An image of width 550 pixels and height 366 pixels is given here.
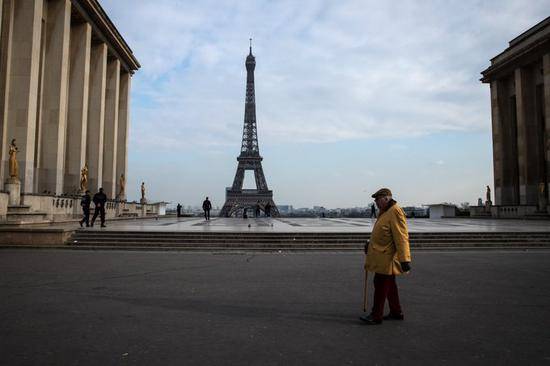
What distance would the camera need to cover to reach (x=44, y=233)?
1650 cm

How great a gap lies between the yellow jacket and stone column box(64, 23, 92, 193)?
111 ft

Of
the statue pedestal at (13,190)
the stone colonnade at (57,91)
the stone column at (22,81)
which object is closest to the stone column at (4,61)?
the stone colonnade at (57,91)

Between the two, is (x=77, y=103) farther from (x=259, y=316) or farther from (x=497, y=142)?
(x=497, y=142)

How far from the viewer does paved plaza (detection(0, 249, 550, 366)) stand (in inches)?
186

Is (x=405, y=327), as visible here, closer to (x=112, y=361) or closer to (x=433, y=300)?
(x=433, y=300)

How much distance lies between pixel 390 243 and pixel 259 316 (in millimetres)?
2070

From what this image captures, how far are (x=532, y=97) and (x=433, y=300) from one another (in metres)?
46.3

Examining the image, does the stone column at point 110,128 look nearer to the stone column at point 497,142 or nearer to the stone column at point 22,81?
the stone column at point 22,81

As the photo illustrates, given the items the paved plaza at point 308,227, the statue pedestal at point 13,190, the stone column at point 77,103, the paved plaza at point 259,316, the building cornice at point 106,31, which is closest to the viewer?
the paved plaza at point 259,316

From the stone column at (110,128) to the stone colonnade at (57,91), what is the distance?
0.09m

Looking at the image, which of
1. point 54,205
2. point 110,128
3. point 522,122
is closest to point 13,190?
point 54,205

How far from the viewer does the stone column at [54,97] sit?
31656mm

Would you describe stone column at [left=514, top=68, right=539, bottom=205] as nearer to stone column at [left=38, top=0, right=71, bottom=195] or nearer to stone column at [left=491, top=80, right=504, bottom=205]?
stone column at [left=491, top=80, right=504, bottom=205]

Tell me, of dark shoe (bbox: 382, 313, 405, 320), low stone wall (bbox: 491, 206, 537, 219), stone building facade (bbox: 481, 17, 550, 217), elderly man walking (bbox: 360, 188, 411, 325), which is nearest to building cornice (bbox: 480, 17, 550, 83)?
stone building facade (bbox: 481, 17, 550, 217)
